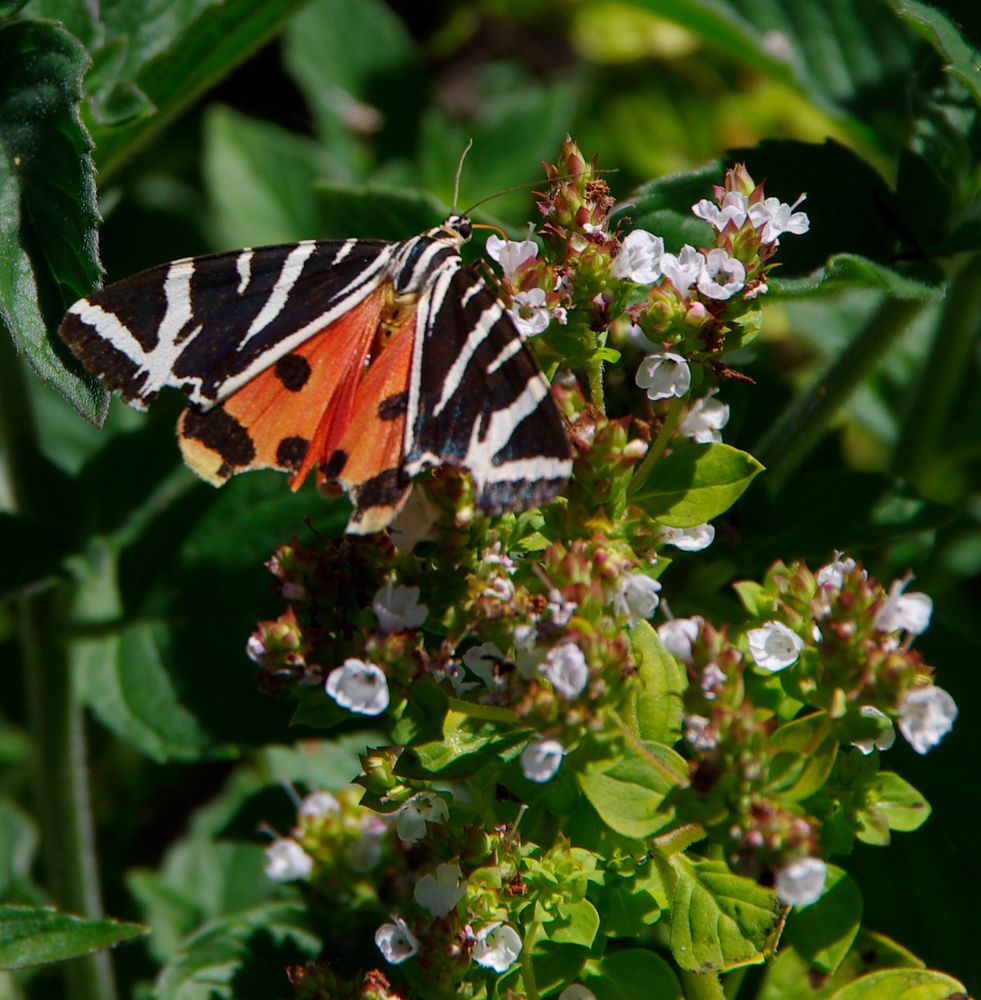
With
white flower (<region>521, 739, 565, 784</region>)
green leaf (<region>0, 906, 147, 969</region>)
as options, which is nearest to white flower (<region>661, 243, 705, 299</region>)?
white flower (<region>521, 739, 565, 784</region>)

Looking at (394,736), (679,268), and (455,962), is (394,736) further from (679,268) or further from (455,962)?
(679,268)

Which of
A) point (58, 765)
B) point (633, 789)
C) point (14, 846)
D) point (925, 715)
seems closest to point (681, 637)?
point (633, 789)

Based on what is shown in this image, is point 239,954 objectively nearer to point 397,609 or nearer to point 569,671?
point 397,609

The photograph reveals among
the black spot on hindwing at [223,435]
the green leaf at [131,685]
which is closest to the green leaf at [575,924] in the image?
the black spot on hindwing at [223,435]

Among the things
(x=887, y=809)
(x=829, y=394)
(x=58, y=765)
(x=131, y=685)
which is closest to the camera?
(x=887, y=809)

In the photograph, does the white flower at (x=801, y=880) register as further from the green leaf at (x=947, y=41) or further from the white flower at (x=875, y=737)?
the green leaf at (x=947, y=41)

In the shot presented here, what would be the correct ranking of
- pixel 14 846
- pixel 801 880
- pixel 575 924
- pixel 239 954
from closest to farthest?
pixel 801 880 < pixel 575 924 < pixel 239 954 < pixel 14 846

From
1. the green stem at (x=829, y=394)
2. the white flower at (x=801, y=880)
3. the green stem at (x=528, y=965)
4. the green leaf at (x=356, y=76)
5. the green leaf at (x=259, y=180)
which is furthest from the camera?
the green leaf at (x=356, y=76)
